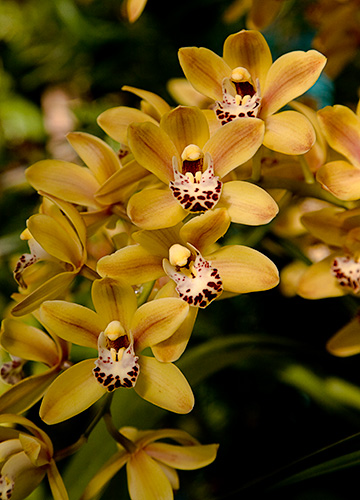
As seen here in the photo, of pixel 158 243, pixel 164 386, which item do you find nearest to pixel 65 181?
pixel 158 243

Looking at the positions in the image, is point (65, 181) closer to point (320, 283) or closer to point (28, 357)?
point (28, 357)

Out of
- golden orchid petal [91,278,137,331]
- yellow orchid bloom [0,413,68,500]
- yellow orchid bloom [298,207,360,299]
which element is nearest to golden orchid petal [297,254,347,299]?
yellow orchid bloom [298,207,360,299]

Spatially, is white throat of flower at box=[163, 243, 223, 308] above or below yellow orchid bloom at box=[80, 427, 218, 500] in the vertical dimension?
above

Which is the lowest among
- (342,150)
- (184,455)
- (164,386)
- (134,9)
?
(184,455)

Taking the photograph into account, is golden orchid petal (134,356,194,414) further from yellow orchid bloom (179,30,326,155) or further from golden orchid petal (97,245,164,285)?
yellow orchid bloom (179,30,326,155)

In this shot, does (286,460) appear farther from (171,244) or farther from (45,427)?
(171,244)

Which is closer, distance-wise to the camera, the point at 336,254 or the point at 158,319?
the point at 158,319

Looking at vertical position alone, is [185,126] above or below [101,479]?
above

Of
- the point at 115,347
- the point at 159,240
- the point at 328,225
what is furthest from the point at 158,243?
the point at 328,225
